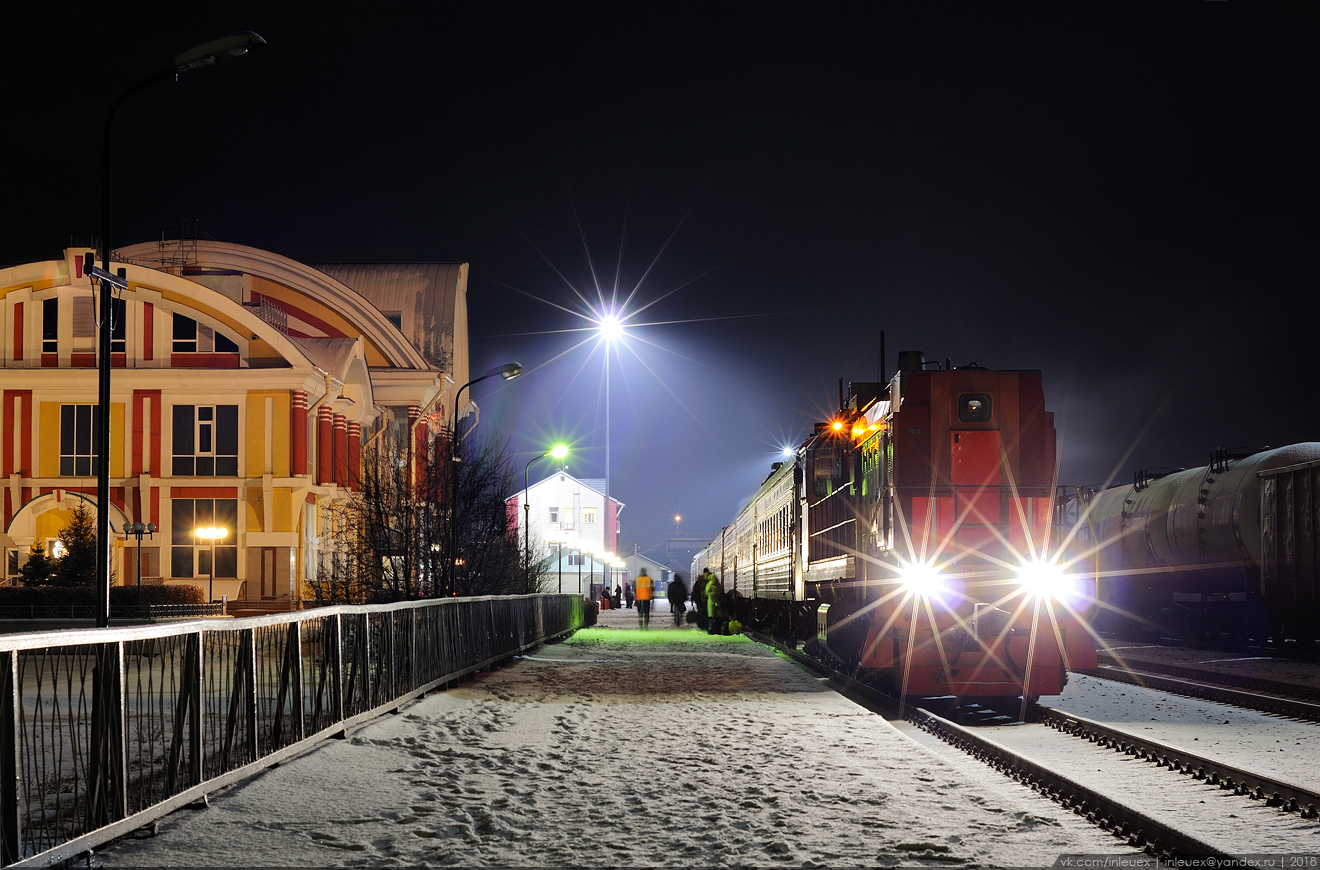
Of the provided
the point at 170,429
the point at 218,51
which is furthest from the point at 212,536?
the point at 218,51

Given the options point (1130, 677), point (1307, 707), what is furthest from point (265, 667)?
point (1130, 677)

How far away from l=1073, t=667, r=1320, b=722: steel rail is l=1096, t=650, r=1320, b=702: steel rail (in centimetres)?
27

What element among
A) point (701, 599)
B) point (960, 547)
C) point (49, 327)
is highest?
point (49, 327)

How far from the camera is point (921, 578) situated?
14258mm

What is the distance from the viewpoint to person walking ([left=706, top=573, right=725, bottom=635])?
37719mm

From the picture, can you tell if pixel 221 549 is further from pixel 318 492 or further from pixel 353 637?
pixel 353 637

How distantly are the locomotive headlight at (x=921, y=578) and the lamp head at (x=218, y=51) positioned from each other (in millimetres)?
10099

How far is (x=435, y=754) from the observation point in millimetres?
9828

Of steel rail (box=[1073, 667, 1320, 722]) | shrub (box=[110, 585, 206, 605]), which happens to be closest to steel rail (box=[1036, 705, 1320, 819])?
steel rail (box=[1073, 667, 1320, 722])

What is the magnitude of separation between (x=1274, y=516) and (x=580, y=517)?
94.1 metres

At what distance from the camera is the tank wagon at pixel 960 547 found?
14.0m

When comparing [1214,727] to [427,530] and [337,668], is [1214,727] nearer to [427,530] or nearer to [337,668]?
[337,668]

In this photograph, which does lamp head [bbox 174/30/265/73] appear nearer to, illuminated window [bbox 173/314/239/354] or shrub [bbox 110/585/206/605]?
shrub [bbox 110/585/206/605]

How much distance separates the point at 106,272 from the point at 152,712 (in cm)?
1027
